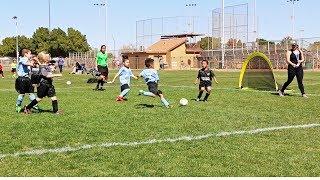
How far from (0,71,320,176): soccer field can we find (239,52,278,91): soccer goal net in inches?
276

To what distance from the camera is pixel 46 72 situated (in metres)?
11.8

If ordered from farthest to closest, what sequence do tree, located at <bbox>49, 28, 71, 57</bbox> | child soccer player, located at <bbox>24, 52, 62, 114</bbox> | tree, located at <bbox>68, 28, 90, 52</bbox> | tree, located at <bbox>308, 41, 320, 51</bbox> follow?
tree, located at <bbox>68, 28, 90, 52</bbox> < tree, located at <bbox>49, 28, 71, 57</bbox> < tree, located at <bbox>308, 41, 320, 51</bbox> < child soccer player, located at <bbox>24, 52, 62, 114</bbox>

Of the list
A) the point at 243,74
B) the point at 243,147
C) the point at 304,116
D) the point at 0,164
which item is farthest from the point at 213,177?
the point at 243,74

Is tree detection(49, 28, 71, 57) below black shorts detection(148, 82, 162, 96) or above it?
above

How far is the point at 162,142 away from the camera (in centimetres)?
809

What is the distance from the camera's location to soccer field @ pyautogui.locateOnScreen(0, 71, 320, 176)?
626cm

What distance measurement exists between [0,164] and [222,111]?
6963 mm

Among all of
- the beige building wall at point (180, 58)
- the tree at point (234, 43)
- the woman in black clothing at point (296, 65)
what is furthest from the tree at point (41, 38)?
the woman in black clothing at point (296, 65)

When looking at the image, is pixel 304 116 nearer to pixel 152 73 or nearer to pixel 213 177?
pixel 152 73

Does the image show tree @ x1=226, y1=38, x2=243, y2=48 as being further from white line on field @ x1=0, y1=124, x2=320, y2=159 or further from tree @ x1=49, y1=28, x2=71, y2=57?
white line on field @ x1=0, y1=124, x2=320, y2=159

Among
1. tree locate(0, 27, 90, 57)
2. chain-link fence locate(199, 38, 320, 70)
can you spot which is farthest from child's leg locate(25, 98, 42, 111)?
tree locate(0, 27, 90, 57)

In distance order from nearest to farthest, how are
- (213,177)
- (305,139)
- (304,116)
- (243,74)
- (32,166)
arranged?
(213,177) → (32,166) → (305,139) → (304,116) → (243,74)

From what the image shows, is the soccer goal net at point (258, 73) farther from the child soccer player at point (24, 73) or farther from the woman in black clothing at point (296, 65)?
the child soccer player at point (24, 73)

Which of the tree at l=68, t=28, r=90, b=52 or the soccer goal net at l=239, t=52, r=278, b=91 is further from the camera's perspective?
the tree at l=68, t=28, r=90, b=52
